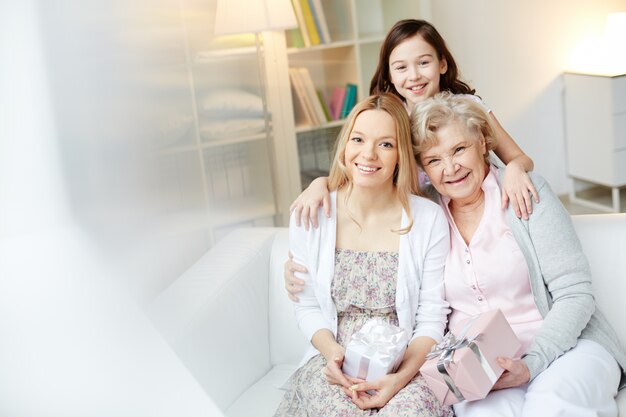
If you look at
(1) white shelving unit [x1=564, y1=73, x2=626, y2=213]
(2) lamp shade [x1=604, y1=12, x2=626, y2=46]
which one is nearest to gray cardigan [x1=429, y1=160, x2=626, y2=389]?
(1) white shelving unit [x1=564, y1=73, x2=626, y2=213]

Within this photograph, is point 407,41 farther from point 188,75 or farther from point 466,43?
point 466,43

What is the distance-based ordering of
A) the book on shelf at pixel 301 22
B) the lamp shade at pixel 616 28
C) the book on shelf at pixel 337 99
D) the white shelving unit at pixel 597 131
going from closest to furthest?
the book on shelf at pixel 301 22
the book on shelf at pixel 337 99
the white shelving unit at pixel 597 131
the lamp shade at pixel 616 28

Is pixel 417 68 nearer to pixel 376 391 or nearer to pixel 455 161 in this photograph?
pixel 455 161

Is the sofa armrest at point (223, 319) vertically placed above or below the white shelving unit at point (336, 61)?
below

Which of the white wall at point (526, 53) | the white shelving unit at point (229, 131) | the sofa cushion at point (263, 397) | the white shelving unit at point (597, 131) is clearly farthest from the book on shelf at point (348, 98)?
the sofa cushion at point (263, 397)

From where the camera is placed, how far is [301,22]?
2.84m

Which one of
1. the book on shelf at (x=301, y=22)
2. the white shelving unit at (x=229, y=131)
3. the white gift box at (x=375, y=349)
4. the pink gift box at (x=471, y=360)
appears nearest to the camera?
the pink gift box at (x=471, y=360)

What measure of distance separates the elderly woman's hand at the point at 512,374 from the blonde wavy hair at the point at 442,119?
38 cm

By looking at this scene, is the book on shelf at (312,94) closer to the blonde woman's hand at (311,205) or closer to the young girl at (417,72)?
the young girl at (417,72)

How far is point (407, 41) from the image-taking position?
158 cm

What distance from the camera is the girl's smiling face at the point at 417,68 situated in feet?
5.16

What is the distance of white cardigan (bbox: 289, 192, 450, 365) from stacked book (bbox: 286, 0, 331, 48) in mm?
1562

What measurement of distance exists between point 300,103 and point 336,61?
8.3 inches

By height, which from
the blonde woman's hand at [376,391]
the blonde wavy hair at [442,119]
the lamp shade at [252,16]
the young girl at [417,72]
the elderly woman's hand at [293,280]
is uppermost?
the lamp shade at [252,16]
